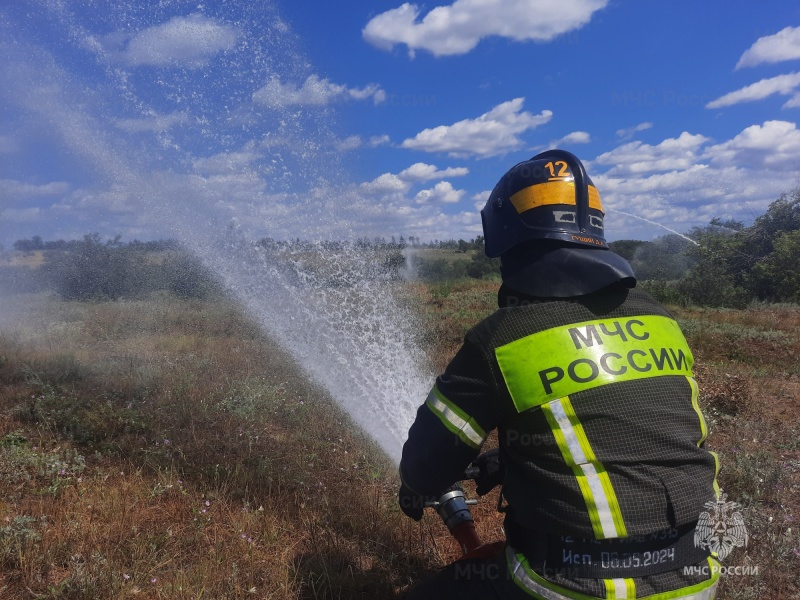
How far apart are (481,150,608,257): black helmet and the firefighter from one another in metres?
0.06

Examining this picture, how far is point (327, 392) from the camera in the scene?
6.38 m

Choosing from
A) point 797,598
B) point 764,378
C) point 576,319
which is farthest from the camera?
point 764,378

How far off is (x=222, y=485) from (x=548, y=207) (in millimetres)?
3102

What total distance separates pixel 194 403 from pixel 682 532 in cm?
486

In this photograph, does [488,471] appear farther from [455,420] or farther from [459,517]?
[455,420]

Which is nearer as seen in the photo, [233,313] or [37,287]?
[233,313]

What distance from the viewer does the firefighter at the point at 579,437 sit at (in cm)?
164

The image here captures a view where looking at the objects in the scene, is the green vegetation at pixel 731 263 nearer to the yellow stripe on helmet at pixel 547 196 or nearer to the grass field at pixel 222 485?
the grass field at pixel 222 485

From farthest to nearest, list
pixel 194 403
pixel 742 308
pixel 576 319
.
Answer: pixel 742 308, pixel 194 403, pixel 576 319

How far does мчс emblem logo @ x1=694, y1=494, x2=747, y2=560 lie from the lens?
5.82 ft

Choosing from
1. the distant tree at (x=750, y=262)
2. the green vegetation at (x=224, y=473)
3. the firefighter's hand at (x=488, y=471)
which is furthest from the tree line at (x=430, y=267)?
the firefighter's hand at (x=488, y=471)

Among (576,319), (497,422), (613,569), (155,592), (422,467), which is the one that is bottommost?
(155,592)

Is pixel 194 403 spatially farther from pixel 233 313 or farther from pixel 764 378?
pixel 764 378

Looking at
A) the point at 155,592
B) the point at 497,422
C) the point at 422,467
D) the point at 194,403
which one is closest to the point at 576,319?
the point at 497,422
